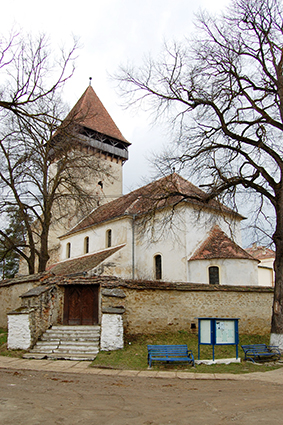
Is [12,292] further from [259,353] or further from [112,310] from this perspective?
[259,353]

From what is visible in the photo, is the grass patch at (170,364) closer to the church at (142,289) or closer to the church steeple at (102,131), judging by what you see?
the church at (142,289)

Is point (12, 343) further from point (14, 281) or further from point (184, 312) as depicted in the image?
point (184, 312)

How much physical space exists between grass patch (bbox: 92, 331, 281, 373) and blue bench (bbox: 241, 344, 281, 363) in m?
0.29

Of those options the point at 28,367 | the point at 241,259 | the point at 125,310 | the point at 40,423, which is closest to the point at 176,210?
the point at 241,259

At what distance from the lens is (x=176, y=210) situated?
21.8 meters

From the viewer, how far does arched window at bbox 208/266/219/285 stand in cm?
1961

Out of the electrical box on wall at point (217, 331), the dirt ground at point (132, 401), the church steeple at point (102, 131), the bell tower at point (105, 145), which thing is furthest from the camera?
the church steeple at point (102, 131)

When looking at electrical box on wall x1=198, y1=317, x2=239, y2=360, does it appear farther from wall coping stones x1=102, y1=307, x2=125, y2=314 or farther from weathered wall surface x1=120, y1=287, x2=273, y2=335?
weathered wall surface x1=120, y1=287, x2=273, y2=335

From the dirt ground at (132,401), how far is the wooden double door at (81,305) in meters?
6.09

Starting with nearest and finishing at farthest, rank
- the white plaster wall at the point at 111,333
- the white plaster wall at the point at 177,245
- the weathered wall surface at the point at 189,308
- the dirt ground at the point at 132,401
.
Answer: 1. the dirt ground at the point at 132,401
2. the white plaster wall at the point at 111,333
3. the weathered wall surface at the point at 189,308
4. the white plaster wall at the point at 177,245

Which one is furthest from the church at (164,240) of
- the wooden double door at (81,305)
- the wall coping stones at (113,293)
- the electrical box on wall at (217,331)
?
the electrical box on wall at (217,331)

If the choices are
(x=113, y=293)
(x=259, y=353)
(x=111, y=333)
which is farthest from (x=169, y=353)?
(x=113, y=293)

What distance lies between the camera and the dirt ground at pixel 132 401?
543 cm

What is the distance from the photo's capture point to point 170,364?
34.8ft
